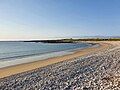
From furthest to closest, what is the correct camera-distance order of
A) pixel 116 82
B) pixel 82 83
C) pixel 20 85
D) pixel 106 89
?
pixel 20 85, pixel 82 83, pixel 116 82, pixel 106 89

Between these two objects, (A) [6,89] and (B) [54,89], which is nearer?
(B) [54,89]

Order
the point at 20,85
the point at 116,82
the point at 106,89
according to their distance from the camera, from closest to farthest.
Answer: the point at 106,89, the point at 116,82, the point at 20,85

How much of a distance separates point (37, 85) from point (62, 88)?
1.65 m

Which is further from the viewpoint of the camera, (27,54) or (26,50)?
(26,50)

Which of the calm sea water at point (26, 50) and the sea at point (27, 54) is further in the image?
the calm sea water at point (26, 50)

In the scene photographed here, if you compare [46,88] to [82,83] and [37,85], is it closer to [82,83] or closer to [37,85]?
[37,85]

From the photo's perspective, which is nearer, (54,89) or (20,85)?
(54,89)

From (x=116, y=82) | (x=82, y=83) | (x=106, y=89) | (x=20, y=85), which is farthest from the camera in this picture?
(x=20, y=85)

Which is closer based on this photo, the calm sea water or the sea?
the sea

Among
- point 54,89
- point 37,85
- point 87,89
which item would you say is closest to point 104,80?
point 87,89

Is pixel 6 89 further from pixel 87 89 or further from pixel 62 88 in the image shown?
pixel 87 89

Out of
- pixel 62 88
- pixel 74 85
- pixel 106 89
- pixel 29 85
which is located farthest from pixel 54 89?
pixel 106 89

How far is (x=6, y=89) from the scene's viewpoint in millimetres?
10672

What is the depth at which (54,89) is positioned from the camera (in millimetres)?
9867
